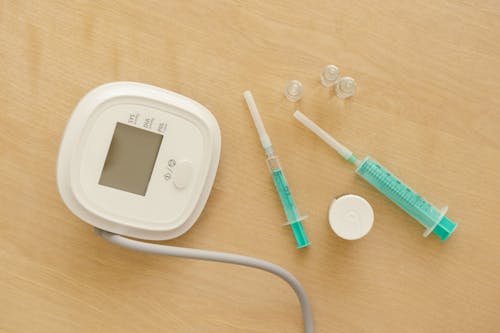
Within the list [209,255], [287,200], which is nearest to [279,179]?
[287,200]

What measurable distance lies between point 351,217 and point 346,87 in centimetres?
17

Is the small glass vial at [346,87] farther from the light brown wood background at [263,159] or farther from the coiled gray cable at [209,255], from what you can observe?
the coiled gray cable at [209,255]

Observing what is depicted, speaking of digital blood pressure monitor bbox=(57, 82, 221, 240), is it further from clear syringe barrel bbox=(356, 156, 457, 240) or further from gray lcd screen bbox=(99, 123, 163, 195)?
clear syringe barrel bbox=(356, 156, 457, 240)

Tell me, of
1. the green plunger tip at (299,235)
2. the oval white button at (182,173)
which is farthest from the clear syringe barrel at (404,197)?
the oval white button at (182,173)

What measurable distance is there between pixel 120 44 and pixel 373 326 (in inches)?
20.1

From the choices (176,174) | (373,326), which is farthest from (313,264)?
(176,174)

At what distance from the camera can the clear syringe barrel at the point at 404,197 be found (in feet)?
2.11

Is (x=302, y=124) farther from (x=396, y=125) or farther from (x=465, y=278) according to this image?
(x=465, y=278)

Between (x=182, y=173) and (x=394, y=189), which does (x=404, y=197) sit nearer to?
(x=394, y=189)

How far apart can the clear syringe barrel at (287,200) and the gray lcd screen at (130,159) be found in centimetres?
15

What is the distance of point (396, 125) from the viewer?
650 mm

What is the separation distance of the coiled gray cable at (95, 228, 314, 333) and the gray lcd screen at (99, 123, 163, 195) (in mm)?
63

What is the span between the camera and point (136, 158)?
61 centimetres

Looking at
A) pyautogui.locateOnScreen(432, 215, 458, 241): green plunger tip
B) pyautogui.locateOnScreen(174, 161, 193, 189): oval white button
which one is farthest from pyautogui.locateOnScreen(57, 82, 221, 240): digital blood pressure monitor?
pyautogui.locateOnScreen(432, 215, 458, 241): green plunger tip
